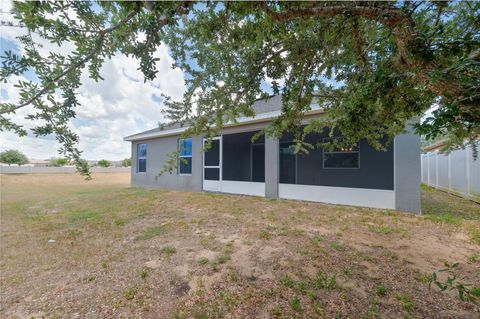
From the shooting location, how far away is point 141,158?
13445mm

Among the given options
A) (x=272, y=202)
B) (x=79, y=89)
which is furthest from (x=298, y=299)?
(x=272, y=202)

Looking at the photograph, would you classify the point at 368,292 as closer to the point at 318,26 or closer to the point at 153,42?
the point at 318,26

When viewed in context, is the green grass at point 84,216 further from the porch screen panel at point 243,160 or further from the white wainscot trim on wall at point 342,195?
the porch screen panel at point 243,160

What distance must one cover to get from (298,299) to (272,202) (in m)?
5.36

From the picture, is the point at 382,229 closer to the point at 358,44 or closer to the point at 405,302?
the point at 405,302

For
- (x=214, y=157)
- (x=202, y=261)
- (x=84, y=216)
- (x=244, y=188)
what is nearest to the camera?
(x=202, y=261)

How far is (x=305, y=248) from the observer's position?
12.3ft

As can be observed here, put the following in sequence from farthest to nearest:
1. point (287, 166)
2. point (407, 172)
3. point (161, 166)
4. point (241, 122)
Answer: point (161, 166) < point (287, 166) < point (241, 122) < point (407, 172)

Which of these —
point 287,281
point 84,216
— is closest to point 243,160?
point 84,216

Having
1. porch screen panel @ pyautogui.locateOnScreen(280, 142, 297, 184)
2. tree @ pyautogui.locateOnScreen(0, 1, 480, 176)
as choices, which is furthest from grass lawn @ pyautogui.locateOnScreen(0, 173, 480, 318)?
porch screen panel @ pyautogui.locateOnScreen(280, 142, 297, 184)

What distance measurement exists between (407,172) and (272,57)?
17.6ft

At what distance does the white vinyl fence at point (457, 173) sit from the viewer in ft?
24.7

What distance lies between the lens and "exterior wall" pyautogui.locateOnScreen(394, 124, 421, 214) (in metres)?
5.78

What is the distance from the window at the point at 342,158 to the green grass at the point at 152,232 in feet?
19.5
